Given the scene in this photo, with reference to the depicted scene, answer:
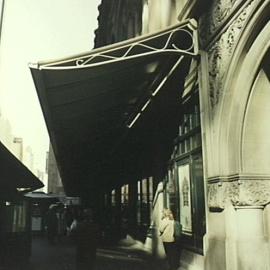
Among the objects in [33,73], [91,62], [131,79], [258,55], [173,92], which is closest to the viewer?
[258,55]

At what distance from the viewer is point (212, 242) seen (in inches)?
301

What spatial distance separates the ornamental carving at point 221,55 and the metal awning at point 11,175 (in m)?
6.35

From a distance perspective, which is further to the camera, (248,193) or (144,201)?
(144,201)

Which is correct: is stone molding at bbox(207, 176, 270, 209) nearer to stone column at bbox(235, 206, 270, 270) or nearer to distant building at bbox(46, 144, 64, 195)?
stone column at bbox(235, 206, 270, 270)

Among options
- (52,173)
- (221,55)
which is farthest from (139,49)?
(52,173)

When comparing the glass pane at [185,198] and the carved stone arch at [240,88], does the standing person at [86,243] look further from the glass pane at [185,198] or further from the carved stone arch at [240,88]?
the carved stone arch at [240,88]

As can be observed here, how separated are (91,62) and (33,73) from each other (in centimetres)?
127

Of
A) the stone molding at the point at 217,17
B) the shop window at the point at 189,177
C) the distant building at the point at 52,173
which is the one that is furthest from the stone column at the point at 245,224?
the distant building at the point at 52,173

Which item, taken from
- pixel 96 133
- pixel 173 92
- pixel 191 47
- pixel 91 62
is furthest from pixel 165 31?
pixel 96 133

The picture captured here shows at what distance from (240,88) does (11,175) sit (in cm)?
1035

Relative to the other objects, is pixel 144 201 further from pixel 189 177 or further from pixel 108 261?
pixel 189 177

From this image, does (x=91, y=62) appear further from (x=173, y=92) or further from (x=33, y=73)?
(x=173, y=92)

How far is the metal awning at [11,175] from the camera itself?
1307 centimetres

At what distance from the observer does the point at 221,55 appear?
758 cm
